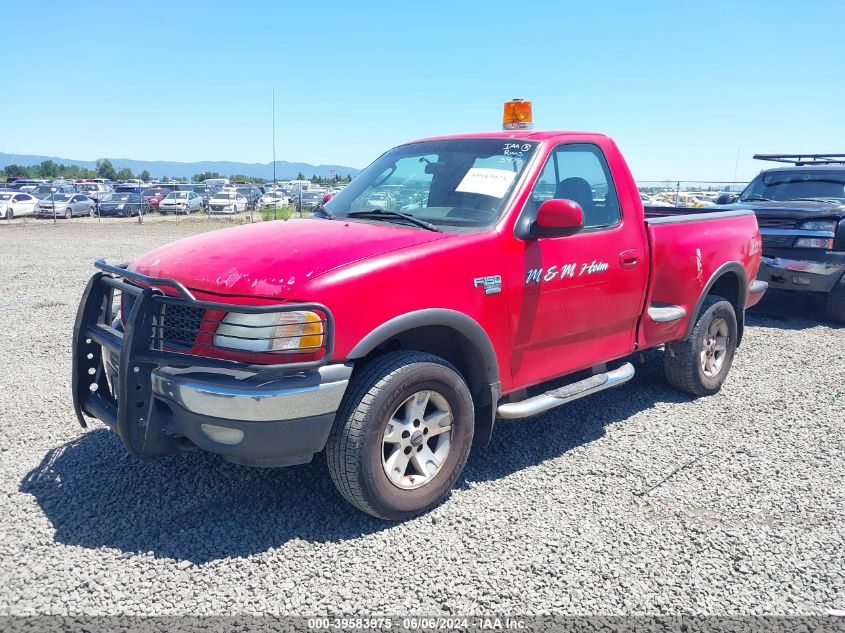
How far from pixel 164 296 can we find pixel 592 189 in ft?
9.22

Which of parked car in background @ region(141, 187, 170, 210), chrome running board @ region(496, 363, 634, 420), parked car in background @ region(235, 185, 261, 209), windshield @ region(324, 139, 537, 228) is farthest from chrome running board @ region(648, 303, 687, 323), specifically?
parked car in background @ region(141, 187, 170, 210)

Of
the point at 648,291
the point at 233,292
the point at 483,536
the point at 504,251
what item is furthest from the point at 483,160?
the point at 483,536

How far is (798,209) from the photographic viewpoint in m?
8.66

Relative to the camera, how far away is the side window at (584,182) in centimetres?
429

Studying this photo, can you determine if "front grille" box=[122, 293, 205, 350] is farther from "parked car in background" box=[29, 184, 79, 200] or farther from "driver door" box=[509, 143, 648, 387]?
"parked car in background" box=[29, 184, 79, 200]

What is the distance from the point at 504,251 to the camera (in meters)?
3.77

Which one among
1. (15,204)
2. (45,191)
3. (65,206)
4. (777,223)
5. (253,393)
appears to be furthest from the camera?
(45,191)

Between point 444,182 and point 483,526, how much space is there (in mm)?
2061

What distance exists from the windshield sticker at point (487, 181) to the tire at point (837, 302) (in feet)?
21.6

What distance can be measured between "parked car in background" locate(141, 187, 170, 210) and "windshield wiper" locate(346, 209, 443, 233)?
109ft

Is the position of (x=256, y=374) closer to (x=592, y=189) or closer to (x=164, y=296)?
(x=164, y=296)

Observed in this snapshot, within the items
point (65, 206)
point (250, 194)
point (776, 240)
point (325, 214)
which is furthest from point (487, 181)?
point (250, 194)

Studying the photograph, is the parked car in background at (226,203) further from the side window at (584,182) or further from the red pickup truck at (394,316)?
the side window at (584,182)

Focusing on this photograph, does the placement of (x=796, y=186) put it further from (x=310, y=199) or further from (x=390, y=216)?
(x=310, y=199)
